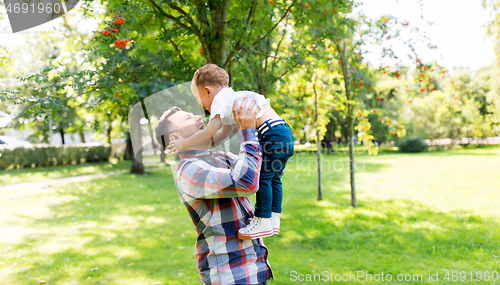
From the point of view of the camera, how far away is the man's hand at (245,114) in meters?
1.67

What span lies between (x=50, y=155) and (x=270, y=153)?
21477 millimetres

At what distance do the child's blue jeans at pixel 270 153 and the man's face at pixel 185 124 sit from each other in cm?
38

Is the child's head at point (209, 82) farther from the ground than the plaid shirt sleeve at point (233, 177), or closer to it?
farther from the ground

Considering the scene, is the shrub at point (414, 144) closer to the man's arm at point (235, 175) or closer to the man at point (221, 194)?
the man at point (221, 194)

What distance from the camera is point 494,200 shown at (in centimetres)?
882

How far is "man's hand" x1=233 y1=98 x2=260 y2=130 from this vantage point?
1.67 m

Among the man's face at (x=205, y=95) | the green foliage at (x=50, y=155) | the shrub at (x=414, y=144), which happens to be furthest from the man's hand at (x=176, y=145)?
the shrub at (x=414, y=144)

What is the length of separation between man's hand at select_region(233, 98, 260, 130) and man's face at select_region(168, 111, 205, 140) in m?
0.30

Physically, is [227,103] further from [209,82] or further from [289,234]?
[289,234]

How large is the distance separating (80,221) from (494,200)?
415 inches

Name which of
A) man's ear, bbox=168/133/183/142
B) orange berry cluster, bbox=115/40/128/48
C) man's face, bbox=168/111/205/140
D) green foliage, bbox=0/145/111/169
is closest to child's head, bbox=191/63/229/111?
man's face, bbox=168/111/205/140

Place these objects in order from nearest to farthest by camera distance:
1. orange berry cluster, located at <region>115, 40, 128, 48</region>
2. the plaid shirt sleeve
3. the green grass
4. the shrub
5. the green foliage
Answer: the plaid shirt sleeve < orange berry cluster, located at <region>115, 40, 128, 48</region> < the green grass < the green foliage < the shrub

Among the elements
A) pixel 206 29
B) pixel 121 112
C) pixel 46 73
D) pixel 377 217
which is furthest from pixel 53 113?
pixel 377 217

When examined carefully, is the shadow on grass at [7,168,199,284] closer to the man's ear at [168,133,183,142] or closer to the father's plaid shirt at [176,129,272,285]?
the father's plaid shirt at [176,129,272,285]
